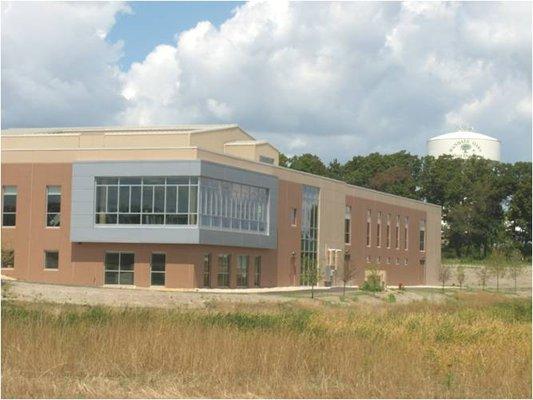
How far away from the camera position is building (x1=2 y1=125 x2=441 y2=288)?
56281 millimetres

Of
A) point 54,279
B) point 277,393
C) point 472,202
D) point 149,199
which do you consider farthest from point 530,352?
point 472,202

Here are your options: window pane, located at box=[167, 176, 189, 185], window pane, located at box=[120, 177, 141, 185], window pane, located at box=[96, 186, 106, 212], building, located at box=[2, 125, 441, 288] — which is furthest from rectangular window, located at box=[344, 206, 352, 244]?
window pane, located at box=[96, 186, 106, 212]

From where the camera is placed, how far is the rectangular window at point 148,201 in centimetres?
5603

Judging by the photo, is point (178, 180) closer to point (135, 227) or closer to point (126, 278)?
point (135, 227)

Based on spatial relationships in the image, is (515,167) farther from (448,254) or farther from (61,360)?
(61,360)

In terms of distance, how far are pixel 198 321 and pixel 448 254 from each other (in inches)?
3754

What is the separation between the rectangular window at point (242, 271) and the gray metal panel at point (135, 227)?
7.70ft

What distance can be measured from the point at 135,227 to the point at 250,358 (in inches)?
1489

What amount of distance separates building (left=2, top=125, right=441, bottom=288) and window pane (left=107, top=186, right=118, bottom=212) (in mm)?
58

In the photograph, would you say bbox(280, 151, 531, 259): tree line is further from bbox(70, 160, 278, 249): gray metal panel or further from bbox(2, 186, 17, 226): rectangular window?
bbox(2, 186, 17, 226): rectangular window

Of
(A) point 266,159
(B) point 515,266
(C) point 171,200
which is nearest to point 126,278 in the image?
(C) point 171,200

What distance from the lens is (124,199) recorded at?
57.0m

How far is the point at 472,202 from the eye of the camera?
110 meters

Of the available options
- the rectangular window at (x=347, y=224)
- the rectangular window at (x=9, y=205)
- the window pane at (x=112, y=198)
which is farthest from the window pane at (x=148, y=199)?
the rectangular window at (x=347, y=224)
